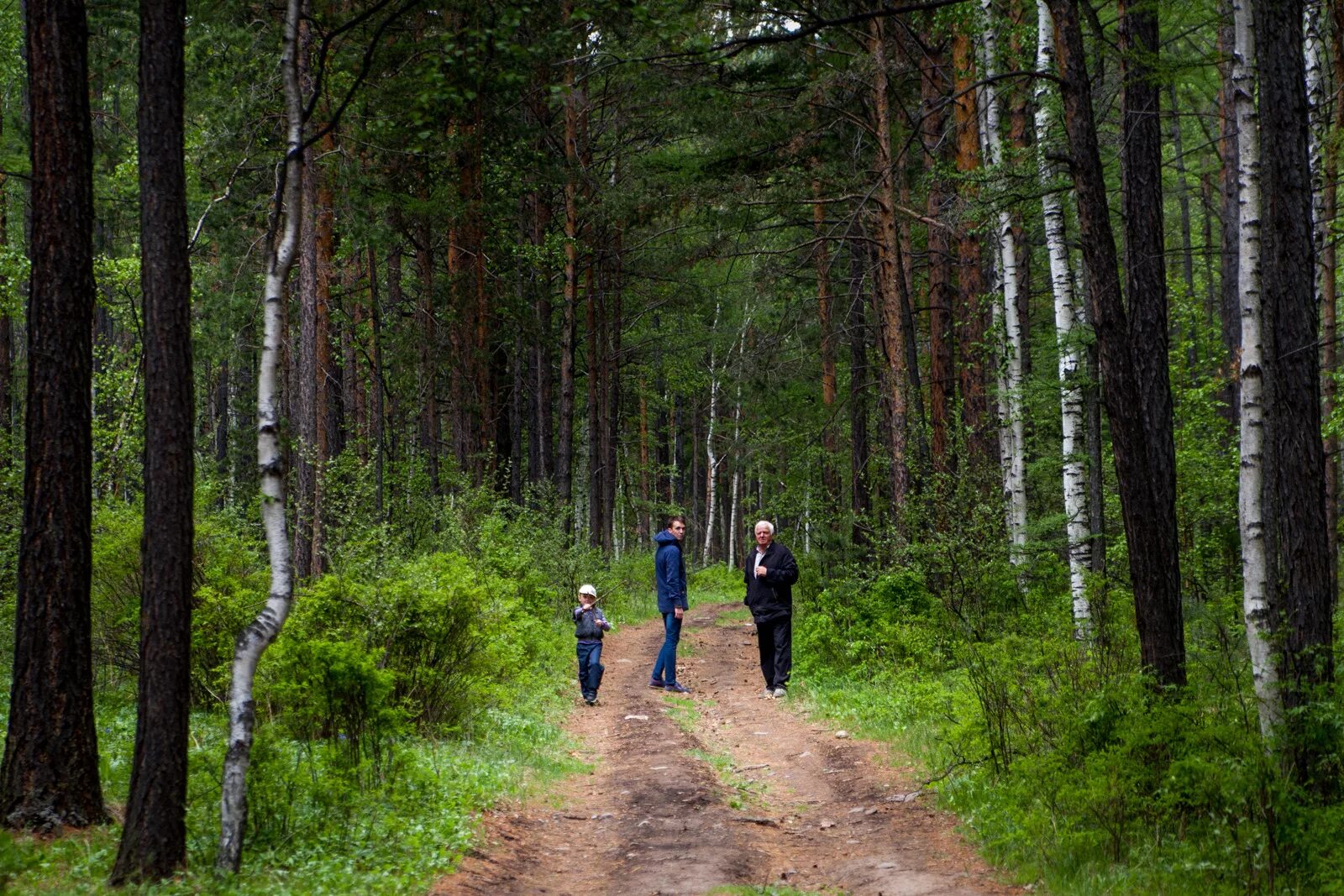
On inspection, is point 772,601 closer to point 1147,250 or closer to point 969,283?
point 1147,250

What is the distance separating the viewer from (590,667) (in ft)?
40.3

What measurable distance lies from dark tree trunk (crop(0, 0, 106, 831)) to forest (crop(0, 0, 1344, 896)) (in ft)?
0.08

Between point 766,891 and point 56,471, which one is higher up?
point 56,471

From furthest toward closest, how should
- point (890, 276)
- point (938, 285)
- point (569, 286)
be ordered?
point (569, 286)
point (938, 285)
point (890, 276)

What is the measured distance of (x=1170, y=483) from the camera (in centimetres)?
831

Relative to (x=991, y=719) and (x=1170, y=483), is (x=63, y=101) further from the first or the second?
(x=1170, y=483)

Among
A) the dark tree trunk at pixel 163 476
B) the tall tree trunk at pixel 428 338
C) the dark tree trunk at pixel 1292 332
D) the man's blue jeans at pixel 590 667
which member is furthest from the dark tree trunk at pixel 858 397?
the dark tree trunk at pixel 163 476

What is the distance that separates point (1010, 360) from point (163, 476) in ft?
37.5

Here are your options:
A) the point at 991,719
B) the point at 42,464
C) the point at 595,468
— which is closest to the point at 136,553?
the point at 42,464

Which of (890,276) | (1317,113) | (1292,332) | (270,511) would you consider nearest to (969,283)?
(890,276)

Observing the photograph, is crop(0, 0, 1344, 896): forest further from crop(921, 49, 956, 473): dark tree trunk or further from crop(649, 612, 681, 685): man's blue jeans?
crop(649, 612, 681, 685): man's blue jeans

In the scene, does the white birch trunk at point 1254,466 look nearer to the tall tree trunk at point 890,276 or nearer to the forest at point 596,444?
the forest at point 596,444

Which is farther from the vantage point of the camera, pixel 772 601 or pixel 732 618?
pixel 732 618

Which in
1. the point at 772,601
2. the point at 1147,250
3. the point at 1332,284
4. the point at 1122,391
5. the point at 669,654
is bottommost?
the point at 669,654
